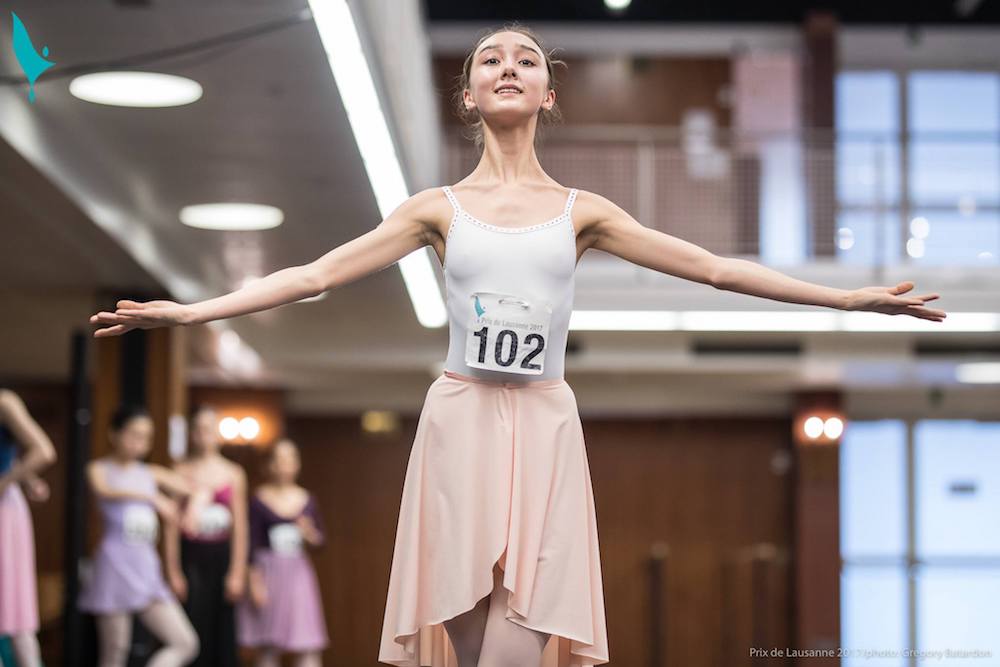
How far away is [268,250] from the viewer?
9.66 metres

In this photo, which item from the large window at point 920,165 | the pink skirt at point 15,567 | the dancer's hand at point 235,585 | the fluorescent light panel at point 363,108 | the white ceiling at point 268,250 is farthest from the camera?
the large window at point 920,165

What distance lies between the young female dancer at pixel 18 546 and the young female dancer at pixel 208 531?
9.23 ft

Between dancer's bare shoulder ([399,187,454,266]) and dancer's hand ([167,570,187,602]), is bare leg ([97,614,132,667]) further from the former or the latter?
dancer's bare shoulder ([399,187,454,266])

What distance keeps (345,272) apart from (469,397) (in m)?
0.32

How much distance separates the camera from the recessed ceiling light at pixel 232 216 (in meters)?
8.52

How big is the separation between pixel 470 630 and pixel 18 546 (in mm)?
4150

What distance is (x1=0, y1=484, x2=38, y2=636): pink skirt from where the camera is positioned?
20.5 feet

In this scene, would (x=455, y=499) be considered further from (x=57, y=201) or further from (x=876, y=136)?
(x=876, y=136)

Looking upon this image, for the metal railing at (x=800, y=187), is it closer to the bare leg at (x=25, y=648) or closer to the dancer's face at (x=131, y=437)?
the dancer's face at (x=131, y=437)

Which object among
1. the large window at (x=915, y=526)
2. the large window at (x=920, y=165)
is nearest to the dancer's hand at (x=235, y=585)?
the large window at (x=920, y=165)

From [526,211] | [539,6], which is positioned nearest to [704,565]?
[539,6]

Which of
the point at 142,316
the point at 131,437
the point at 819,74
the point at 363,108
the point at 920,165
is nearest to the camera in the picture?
the point at 142,316

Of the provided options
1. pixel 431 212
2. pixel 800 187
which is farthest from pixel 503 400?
pixel 800 187

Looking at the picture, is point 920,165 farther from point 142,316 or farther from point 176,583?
point 142,316
